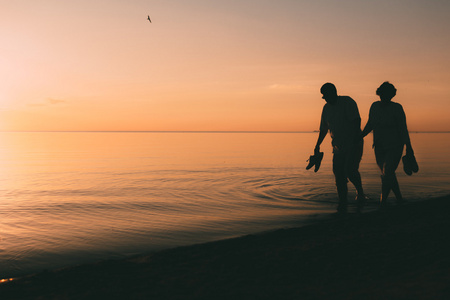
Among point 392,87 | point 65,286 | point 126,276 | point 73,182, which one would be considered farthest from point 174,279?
point 73,182

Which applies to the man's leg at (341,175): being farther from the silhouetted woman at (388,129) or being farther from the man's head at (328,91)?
the man's head at (328,91)

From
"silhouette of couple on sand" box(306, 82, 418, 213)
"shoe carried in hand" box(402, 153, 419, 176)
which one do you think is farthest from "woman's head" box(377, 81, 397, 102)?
"shoe carried in hand" box(402, 153, 419, 176)

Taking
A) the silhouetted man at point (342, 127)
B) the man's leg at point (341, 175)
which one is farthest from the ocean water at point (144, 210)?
the silhouetted man at point (342, 127)

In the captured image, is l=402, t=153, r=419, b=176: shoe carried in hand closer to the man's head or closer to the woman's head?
the woman's head

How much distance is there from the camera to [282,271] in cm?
346

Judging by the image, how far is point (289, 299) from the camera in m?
2.83

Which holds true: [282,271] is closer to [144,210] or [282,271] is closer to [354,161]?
[354,161]

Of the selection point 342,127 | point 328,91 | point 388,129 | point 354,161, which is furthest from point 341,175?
point 328,91

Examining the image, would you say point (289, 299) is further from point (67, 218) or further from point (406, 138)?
point (67, 218)

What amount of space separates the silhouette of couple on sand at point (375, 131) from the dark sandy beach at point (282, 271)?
1.95 metres

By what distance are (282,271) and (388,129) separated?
13.3 feet

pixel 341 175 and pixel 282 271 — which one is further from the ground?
pixel 341 175

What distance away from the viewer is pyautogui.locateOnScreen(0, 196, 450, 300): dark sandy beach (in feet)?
9.68

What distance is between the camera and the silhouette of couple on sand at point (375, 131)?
6.47m
